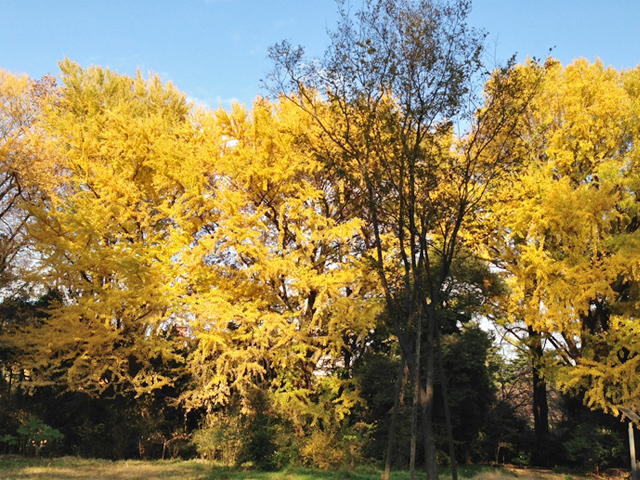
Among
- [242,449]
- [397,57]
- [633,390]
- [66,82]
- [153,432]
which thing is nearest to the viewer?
[397,57]

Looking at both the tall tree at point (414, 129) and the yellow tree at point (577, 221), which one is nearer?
the tall tree at point (414, 129)

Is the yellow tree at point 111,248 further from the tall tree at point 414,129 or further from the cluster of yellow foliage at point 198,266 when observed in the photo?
the tall tree at point 414,129

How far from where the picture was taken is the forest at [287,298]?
11297 mm

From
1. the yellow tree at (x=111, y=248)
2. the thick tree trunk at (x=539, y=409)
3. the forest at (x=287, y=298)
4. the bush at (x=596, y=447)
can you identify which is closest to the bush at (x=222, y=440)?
the forest at (x=287, y=298)

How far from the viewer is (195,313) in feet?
39.0

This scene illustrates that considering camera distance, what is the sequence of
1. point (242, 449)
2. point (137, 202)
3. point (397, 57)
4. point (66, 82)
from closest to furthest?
1. point (397, 57)
2. point (242, 449)
3. point (137, 202)
4. point (66, 82)

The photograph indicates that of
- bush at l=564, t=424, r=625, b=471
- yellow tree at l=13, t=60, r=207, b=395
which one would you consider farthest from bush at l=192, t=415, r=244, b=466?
bush at l=564, t=424, r=625, b=471

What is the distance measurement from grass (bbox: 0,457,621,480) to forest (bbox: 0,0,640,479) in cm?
72

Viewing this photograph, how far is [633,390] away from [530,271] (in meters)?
3.19

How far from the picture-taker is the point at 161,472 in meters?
9.28

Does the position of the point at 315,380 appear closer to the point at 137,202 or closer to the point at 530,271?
the point at 530,271

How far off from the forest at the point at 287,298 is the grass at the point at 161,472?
0.72 metres

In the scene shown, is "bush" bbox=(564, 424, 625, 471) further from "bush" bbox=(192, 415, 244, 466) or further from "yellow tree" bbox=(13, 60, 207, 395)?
"yellow tree" bbox=(13, 60, 207, 395)

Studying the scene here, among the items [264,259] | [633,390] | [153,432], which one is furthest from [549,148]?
[153,432]
